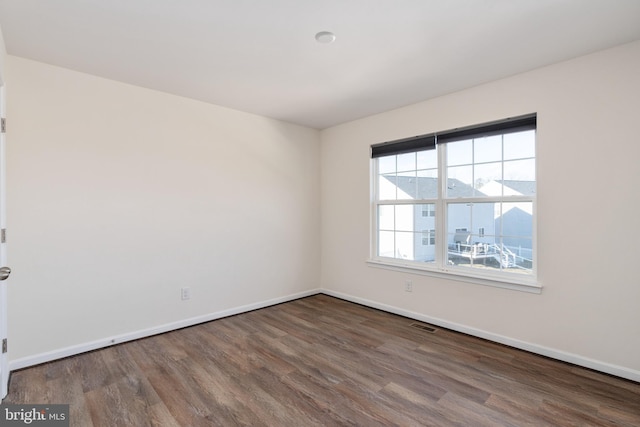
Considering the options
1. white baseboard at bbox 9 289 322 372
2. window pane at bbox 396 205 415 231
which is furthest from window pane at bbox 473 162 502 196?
white baseboard at bbox 9 289 322 372

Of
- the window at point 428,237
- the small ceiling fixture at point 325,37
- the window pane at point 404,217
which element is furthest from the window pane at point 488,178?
the small ceiling fixture at point 325,37

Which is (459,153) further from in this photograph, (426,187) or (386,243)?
(386,243)

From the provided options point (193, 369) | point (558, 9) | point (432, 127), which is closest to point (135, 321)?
point (193, 369)

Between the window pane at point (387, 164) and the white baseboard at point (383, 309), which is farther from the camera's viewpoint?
the window pane at point (387, 164)

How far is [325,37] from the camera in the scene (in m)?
2.19

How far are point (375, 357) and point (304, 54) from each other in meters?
2.52

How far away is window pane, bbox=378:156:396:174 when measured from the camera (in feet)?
12.8

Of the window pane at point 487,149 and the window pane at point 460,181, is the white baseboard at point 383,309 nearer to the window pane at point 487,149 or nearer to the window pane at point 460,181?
the window pane at point 460,181

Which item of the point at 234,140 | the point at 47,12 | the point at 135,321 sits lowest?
the point at 135,321

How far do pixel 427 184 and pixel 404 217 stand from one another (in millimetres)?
487

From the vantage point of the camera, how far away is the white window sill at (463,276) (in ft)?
9.00

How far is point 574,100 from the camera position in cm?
251

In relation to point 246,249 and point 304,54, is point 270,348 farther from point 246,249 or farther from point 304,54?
point 304,54

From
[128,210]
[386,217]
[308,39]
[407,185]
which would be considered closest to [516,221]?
[407,185]
